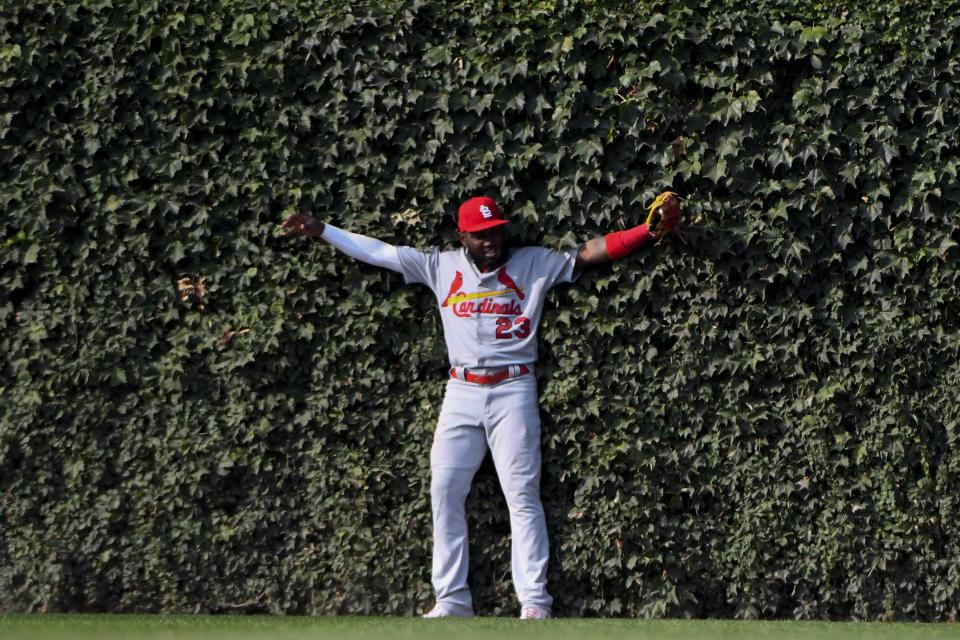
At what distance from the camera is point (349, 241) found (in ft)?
21.7

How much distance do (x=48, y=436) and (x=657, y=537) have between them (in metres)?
3.48

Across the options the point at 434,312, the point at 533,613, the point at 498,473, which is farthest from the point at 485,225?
the point at 533,613

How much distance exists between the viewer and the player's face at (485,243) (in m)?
6.54

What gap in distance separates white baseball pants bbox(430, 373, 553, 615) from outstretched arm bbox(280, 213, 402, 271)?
0.82 metres

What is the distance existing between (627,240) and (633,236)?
39 mm

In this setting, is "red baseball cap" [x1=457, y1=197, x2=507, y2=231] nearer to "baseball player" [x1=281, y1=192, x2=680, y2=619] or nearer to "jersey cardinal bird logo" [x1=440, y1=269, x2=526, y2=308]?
Result: "baseball player" [x1=281, y1=192, x2=680, y2=619]

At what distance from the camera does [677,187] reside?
6699 mm

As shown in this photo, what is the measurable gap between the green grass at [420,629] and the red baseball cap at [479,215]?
2058mm

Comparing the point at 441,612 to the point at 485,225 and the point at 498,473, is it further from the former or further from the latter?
the point at 485,225

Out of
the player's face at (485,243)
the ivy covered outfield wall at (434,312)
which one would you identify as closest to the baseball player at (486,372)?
the player's face at (485,243)

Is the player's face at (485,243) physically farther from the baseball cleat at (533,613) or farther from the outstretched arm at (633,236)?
the baseball cleat at (533,613)

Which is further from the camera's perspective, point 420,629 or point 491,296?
point 491,296

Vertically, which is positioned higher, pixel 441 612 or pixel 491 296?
pixel 491 296

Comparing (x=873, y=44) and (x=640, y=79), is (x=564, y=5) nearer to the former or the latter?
(x=640, y=79)
